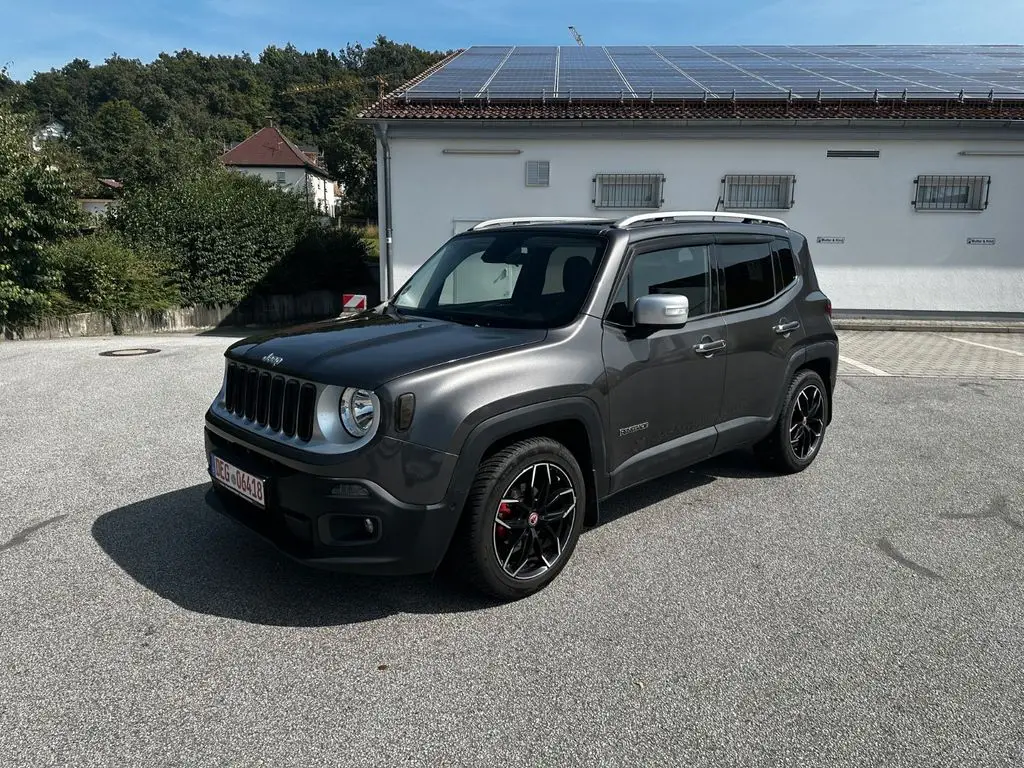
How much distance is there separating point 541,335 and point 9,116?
14158mm

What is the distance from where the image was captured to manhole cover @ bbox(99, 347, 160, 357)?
35.4 feet

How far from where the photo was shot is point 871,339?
13.6 meters

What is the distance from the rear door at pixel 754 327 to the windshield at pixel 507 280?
1.13m

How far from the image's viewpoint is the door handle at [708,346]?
419 centimetres

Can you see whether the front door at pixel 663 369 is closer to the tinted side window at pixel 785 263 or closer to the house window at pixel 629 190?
the tinted side window at pixel 785 263

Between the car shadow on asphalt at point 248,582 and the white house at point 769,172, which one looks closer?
the car shadow on asphalt at point 248,582

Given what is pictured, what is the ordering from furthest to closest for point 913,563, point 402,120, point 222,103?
point 222,103 < point 402,120 < point 913,563

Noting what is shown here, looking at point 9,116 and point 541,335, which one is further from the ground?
point 9,116

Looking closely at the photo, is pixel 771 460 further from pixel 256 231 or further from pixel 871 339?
pixel 256 231

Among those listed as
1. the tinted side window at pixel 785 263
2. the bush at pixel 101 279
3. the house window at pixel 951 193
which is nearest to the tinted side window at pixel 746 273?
the tinted side window at pixel 785 263

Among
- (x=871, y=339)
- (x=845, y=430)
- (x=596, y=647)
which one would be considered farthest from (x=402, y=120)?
(x=596, y=647)

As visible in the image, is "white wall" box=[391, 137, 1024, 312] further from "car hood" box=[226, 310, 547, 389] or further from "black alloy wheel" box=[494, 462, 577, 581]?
"black alloy wheel" box=[494, 462, 577, 581]

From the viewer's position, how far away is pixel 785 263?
5168 millimetres

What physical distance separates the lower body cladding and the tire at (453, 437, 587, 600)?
0.47ft
